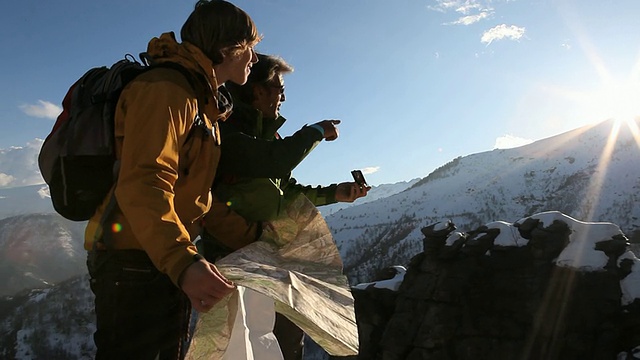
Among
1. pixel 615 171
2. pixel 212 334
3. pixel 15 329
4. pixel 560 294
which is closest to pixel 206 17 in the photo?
pixel 212 334

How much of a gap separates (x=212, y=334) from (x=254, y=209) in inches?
37.6

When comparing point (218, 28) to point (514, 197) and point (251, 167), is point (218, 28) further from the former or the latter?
point (514, 197)

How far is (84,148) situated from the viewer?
60.8 inches

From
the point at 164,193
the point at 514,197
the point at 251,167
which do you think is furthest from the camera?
the point at 514,197

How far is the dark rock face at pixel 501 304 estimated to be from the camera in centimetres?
1480

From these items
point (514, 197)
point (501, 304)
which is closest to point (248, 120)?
point (501, 304)

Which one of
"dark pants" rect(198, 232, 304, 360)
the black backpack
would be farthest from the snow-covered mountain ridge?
the black backpack

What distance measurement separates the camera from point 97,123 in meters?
1.58

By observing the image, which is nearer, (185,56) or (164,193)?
(164,193)

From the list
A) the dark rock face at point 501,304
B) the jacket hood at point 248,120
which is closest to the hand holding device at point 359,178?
the jacket hood at point 248,120

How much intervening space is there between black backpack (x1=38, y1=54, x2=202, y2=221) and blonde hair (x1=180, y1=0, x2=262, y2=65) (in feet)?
0.75

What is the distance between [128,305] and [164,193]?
570mm

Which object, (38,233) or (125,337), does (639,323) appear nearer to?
(125,337)

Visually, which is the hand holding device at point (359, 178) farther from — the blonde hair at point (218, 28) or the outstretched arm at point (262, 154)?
the blonde hair at point (218, 28)
